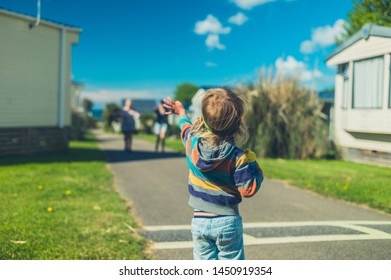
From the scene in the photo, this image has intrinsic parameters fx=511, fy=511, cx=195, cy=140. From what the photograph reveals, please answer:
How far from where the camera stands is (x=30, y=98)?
618 centimetres

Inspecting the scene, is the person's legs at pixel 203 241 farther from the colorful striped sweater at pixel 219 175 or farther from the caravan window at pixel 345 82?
the caravan window at pixel 345 82

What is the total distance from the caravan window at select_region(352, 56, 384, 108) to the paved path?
69 centimetres

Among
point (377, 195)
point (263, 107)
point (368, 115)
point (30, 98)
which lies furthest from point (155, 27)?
point (263, 107)

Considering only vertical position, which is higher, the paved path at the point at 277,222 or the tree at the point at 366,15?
the tree at the point at 366,15

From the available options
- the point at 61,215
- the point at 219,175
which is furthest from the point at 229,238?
the point at 61,215

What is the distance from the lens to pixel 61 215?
409cm

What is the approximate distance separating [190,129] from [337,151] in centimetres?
179

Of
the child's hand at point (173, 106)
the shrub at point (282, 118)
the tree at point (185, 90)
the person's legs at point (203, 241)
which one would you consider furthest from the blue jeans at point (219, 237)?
the shrub at point (282, 118)

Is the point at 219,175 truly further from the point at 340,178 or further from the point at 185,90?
the point at 340,178

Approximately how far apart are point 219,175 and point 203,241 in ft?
1.14

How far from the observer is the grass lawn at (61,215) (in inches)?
124

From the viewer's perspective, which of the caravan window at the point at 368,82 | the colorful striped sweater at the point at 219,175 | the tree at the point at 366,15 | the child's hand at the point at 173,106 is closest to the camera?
the colorful striped sweater at the point at 219,175
